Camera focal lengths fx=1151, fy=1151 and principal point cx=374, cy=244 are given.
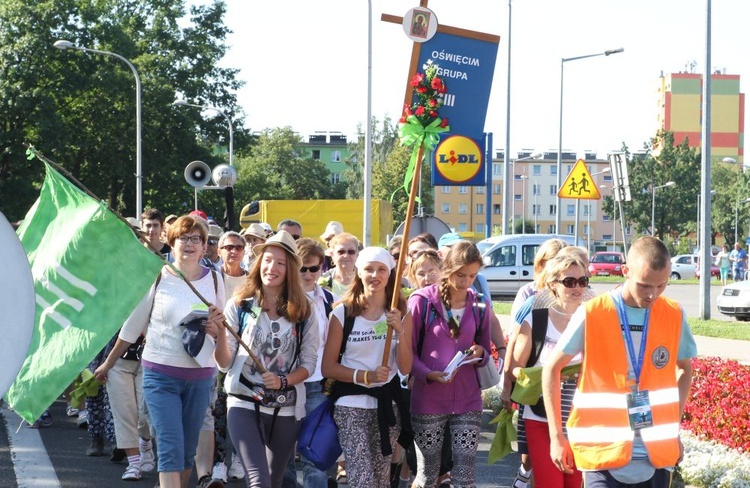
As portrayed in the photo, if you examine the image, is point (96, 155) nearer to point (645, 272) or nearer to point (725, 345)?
point (725, 345)

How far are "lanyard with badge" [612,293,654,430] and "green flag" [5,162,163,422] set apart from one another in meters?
2.05

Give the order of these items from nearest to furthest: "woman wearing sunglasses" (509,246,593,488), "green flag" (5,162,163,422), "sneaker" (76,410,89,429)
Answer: "green flag" (5,162,163,422)
"woman wearing sunglasses" (509,246,593,488)
"sneaker" (76,410,89,429)

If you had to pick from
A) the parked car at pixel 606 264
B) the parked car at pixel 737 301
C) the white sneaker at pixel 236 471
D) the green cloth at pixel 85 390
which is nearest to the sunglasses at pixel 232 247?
the green cloth at pixel 85 390

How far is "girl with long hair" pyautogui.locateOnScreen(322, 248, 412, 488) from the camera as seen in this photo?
5.77 meters

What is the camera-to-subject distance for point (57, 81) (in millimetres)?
47062

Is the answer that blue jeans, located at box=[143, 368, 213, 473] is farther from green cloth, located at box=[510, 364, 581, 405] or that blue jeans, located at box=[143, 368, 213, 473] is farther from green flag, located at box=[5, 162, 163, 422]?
green cloth, located at box=[510, 364, 581, 405]

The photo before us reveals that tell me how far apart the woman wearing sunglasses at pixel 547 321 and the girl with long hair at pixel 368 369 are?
0.62 m

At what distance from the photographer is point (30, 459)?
29.1 feet

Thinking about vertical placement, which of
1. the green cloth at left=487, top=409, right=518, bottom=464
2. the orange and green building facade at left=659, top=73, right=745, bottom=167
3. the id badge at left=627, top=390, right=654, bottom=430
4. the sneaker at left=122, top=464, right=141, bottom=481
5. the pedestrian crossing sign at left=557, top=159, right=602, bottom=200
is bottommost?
the sneaker at left=122, top=464, right=141, bottom=481

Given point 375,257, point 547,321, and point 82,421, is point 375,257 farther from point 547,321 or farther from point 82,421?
point 82,421

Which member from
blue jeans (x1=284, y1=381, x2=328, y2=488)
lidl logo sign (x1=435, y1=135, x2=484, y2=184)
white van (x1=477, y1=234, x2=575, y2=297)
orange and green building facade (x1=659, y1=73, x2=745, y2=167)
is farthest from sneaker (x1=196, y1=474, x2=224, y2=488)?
orange and green building facade (x1=659, y1=73, x2=745, y2=167)

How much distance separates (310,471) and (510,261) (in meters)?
26.5

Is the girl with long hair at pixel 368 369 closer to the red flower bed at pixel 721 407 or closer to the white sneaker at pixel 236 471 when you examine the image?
the white sneaker at pixel 236 471

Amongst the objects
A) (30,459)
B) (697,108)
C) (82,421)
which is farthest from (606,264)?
(697,108)
